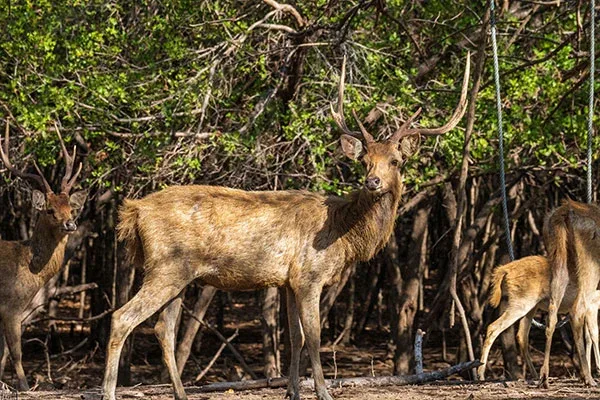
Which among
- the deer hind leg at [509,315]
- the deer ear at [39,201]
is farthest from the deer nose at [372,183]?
the deer ear at [39,201]

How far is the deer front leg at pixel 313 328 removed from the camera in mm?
9711

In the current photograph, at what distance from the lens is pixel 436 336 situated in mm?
24766

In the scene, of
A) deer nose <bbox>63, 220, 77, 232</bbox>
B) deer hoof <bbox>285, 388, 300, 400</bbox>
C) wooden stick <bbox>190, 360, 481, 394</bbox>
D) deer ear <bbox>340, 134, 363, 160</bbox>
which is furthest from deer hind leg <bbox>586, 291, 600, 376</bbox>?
deer nose <bbox>63, 220, 77, 232</bbox>

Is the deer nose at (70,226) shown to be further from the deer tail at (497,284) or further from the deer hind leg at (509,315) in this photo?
the deer hind leg at (509,315)

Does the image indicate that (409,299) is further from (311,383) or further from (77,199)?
(311,383)

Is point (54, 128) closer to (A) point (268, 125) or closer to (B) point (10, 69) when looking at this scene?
(B) point (10, 69)

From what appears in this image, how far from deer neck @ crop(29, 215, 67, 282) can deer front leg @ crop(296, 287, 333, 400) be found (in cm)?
520

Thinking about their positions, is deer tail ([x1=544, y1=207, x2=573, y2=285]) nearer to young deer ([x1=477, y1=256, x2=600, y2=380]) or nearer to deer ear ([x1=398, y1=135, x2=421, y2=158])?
young deer ([x1=477, y1=256, x2=600, y2=380])

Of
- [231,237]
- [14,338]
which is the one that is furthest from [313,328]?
[14,338]

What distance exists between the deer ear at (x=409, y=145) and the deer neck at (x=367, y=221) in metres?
0.28

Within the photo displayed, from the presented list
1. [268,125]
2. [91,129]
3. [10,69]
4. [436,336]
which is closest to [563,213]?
[268,125]

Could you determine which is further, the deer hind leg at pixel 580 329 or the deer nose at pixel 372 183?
the deer hind leg at pixel 580 329

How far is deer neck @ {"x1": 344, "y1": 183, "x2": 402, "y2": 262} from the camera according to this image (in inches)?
397

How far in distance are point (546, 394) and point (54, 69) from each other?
728 centimetres
